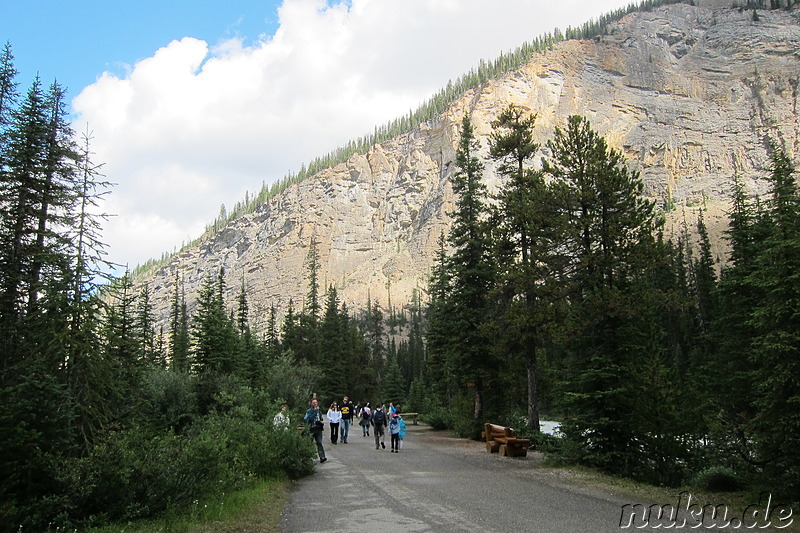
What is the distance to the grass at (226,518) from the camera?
7242 millimetres

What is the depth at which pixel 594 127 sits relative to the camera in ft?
420

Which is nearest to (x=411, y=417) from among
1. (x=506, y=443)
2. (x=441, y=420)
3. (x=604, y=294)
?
(x=441, y=420)

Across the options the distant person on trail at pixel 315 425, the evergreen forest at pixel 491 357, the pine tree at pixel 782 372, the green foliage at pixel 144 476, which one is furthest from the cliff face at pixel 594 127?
the green foliage at pixel 144 476

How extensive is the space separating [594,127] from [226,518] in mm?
135608

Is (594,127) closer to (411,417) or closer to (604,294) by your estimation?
(411,417)

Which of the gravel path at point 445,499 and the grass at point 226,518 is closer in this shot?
the grass at point 226,518

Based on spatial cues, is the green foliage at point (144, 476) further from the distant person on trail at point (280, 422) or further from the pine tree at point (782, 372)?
the pine tree at point (782, 372)

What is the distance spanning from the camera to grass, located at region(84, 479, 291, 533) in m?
7.24

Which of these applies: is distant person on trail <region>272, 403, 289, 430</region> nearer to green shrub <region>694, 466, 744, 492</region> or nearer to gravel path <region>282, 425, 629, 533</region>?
gravel path <region>282, 425, 629, 533</region>

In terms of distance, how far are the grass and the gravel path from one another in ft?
1.05

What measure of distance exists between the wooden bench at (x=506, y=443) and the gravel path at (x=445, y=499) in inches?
30.5

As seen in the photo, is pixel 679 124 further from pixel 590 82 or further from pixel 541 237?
pixel 541 237

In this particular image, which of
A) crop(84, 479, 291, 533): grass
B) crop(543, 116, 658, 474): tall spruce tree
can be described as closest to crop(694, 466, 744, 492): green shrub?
crop(543, 116, 658, 474): tall spruce tree

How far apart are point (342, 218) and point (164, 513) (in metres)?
134
